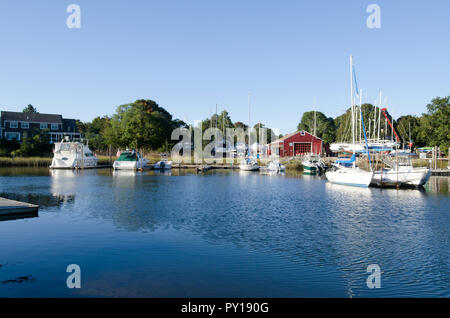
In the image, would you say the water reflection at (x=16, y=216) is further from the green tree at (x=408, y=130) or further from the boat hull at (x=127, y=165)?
the green tree at (x=408, y=130)

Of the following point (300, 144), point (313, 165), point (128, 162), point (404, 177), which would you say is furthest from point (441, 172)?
point (128, 162)

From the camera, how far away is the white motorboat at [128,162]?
72000mm

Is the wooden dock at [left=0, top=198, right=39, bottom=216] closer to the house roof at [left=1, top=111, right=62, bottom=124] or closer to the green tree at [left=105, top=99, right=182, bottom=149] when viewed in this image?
the green tree at [left=105, top=99, right=182, bottom=149]

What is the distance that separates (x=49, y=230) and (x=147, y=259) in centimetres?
782

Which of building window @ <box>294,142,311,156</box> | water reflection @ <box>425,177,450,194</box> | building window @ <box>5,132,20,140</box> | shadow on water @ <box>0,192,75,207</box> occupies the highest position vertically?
building window @ <box>5,132,20,140</box>

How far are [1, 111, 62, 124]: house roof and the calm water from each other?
8204 cm

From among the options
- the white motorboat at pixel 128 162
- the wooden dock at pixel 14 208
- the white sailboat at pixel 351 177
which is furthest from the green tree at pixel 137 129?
the wooden dock at pixel 14 208

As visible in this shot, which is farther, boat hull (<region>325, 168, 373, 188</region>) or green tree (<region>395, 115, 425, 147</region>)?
green tree (<region>395, 115, 425, 147</region>)

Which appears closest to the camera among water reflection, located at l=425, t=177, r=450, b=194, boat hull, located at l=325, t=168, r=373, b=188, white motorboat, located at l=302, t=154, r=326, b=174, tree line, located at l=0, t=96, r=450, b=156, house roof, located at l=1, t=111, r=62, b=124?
water reflection, located at l=425, t=177, r=450, b=194

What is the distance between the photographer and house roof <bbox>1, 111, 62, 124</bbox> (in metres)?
97.4

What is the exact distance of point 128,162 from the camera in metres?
72.3

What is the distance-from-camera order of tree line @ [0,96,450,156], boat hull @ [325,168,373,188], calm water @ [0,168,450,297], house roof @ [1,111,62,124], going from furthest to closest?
1. house roof @ [1,111,62,124]
2. tree line @ [0,96,450,156]
3. boat hull @ [325,168,373,188]
4. calm water @ [0,168,450,297]

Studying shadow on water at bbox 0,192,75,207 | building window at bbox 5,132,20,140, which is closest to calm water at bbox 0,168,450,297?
shadow on water at bbox 0,192,75,207

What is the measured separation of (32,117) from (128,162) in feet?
151
